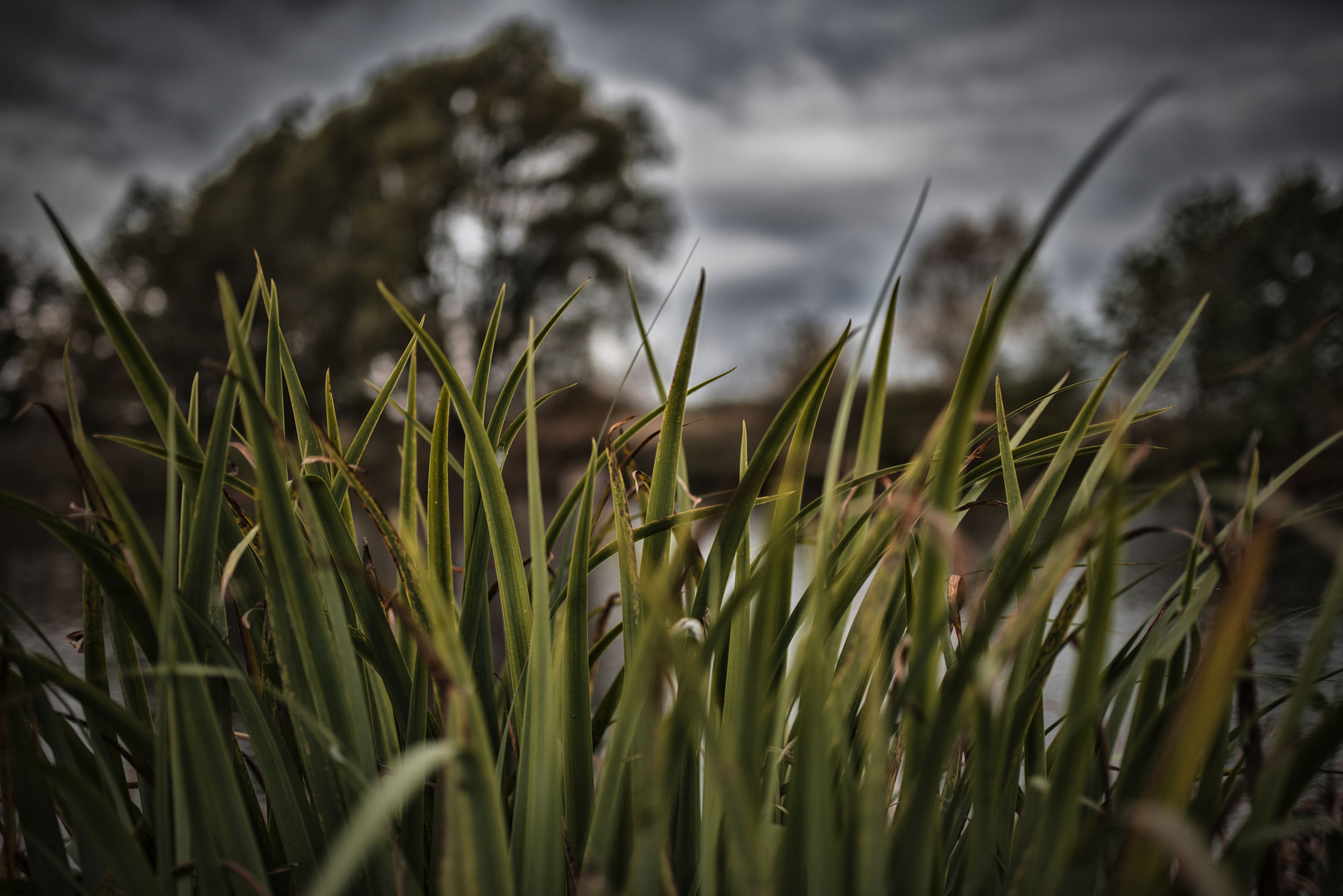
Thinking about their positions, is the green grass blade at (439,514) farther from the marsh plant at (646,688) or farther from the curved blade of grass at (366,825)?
the curved blade of grass at (366,825)

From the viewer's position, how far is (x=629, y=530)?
0.99 ft

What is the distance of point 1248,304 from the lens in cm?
283

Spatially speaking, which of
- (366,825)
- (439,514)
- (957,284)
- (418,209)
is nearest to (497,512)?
(439,514)

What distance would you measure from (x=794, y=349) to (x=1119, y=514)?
5.72m

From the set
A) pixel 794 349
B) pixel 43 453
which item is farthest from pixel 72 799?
pixel 794 349

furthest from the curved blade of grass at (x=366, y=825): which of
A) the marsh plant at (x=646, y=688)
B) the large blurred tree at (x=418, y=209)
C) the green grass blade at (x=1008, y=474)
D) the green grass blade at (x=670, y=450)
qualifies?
the large blurred tree at (x=418, y=209)

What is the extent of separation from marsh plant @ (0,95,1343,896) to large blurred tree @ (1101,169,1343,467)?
244 centimetres

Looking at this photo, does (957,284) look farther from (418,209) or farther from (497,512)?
(497,512)

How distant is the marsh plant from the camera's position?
0.19m

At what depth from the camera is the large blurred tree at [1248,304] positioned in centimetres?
236

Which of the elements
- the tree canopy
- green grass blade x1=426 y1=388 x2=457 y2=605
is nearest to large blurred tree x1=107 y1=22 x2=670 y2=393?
the tree canopy

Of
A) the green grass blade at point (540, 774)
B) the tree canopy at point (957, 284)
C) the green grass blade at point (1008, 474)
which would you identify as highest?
the tree canopy at point (957, 284)

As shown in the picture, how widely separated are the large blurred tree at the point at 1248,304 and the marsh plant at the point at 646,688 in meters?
2.44

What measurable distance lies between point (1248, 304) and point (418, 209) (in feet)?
17.8
